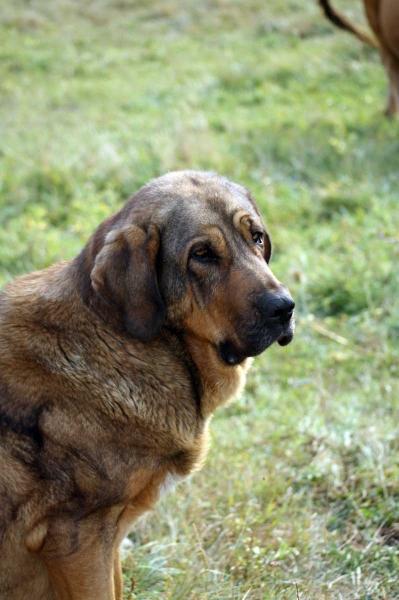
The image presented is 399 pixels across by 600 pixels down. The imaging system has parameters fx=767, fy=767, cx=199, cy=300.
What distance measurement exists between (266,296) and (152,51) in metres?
14.3

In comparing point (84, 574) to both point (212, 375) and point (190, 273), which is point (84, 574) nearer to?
point (212, 375)

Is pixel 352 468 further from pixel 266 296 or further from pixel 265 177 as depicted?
pixel 265 177

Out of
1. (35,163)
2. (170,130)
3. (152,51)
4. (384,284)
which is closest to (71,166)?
(35,163)

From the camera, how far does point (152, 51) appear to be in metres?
16.7

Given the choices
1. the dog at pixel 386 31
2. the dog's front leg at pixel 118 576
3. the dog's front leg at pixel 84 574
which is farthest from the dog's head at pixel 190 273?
the dog at pixel 386 31

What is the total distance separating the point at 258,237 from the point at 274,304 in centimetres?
57

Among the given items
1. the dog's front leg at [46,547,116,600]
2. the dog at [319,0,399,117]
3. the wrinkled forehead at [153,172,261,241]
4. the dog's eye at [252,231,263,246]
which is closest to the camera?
the dog's front leg at [46,547,116,600]

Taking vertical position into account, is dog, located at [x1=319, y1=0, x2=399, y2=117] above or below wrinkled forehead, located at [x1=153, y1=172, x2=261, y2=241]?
below

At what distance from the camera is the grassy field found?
13.8 feet

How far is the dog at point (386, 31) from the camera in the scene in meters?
9.57

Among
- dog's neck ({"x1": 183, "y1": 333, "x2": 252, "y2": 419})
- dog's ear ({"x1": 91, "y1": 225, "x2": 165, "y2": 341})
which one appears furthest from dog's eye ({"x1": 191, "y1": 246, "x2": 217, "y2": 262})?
dog's neck ({"x1": 183, "y1": 333, "x2": 252, "y2": 419})

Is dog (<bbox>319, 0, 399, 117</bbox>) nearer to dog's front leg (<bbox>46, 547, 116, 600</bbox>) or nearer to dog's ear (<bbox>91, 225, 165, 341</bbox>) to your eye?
dog's ear (<bbox>91, 225, 165, 341</bbox>)

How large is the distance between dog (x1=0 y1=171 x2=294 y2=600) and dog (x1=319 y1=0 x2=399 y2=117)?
675cm

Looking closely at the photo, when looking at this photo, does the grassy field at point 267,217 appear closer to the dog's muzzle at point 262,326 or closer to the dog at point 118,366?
the dog at point 118,366
